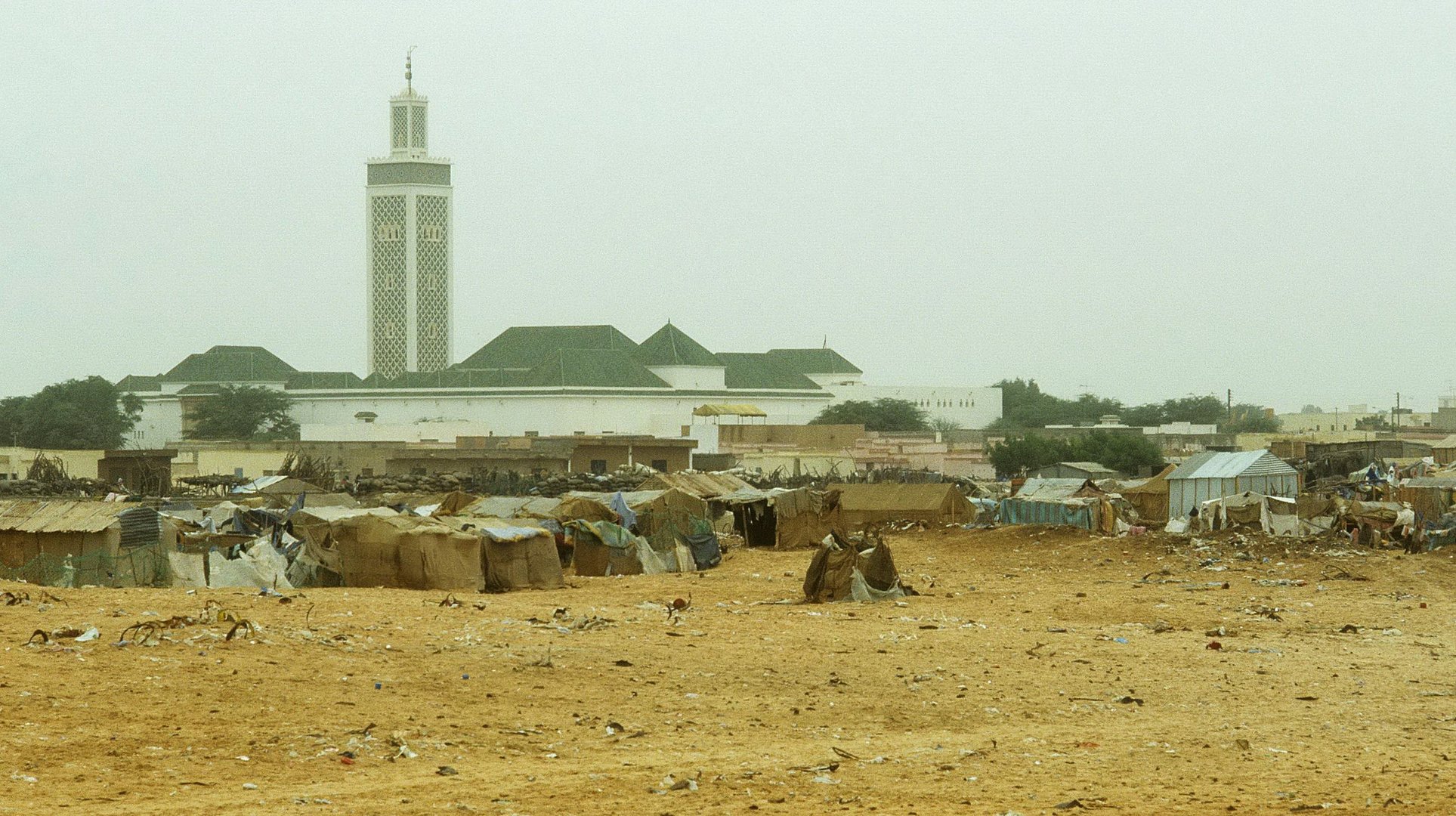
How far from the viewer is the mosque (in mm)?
75000

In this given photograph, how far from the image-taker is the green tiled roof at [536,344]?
3265 inches

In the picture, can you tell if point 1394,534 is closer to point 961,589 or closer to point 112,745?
point 961,589

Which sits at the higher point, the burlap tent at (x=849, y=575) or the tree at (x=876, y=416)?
the tree at (x=876, y=416)

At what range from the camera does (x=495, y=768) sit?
8.15m

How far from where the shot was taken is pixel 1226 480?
27031mm

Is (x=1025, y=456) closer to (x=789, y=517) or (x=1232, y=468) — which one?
(x=1232, y=468)

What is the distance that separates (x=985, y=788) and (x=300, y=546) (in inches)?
401

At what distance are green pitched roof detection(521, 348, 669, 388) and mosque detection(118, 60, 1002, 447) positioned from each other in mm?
71

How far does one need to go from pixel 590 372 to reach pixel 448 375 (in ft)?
20.3

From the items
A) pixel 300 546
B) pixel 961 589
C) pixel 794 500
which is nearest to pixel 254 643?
pixel 300 546

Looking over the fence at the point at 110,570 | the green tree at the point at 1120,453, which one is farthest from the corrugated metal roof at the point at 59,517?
the green tree at the point at 1120,453

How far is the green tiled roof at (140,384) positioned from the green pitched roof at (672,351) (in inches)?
855

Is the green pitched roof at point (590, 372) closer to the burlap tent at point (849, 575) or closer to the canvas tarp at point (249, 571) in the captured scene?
the canvas tarp at point (249, 571)

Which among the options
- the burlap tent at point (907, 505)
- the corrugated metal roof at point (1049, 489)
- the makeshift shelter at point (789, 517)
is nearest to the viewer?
the makeshift shelter at point (789, 517)
